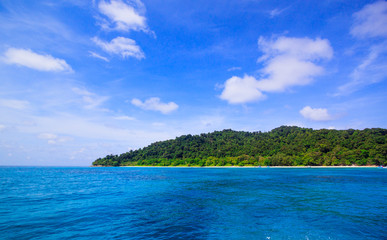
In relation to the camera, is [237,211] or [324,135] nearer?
→ [237,211]

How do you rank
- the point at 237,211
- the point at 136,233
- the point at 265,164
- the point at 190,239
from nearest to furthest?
the point at 190,239 < the point at 136,233 < the point at 237,211 < the point at 265,164

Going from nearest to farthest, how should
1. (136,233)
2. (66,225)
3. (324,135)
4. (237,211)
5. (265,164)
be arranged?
1. (136,233)
2. (66,225)
3. (237,211)
4. (265,164)
5. (324,135)

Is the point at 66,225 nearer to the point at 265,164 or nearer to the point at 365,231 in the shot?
the point at 365,231

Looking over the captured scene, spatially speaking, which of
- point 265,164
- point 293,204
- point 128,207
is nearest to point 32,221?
point 128,207

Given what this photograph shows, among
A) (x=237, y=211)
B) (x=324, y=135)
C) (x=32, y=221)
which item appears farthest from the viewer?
(x=324, y=135)

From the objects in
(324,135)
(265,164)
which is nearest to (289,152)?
(265,164)

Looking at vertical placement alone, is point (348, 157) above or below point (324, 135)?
below

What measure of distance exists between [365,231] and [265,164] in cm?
15962

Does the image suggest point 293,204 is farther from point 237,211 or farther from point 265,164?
point 265,164

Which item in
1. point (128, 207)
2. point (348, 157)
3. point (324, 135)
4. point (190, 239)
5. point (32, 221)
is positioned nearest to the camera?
point (190, 239)

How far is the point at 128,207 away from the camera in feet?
76.8

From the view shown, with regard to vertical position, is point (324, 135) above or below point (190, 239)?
above

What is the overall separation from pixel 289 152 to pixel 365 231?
167803 mm

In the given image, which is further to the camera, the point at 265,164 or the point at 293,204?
the point at 265,164
